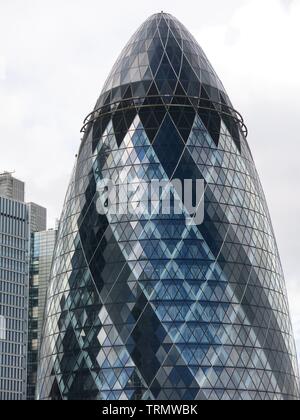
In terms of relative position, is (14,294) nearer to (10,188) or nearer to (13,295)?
(13,295)

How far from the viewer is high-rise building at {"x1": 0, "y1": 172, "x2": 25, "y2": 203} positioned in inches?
7643

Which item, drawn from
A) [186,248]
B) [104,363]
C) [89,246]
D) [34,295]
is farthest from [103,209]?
[34,295]

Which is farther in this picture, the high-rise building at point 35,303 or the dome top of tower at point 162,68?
the high-rise building at point 35,303

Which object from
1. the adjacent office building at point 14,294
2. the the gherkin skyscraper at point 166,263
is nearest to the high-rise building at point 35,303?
the adjacent office building at point 14,294

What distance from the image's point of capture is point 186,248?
236 feet

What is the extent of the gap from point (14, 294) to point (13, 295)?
0.35 m

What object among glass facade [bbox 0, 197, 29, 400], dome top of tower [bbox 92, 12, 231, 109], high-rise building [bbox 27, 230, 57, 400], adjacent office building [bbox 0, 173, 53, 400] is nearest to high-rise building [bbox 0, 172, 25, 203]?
adjacent office building [bbox 0, 173, 53, 400]

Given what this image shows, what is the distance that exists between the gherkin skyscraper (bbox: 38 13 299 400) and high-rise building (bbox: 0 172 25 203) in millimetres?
114783

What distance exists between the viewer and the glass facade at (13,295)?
178500 mm

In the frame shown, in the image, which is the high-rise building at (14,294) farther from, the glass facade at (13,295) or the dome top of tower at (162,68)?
the dome top of tower at (162,68)

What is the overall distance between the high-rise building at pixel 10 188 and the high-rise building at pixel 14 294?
7592 mm
